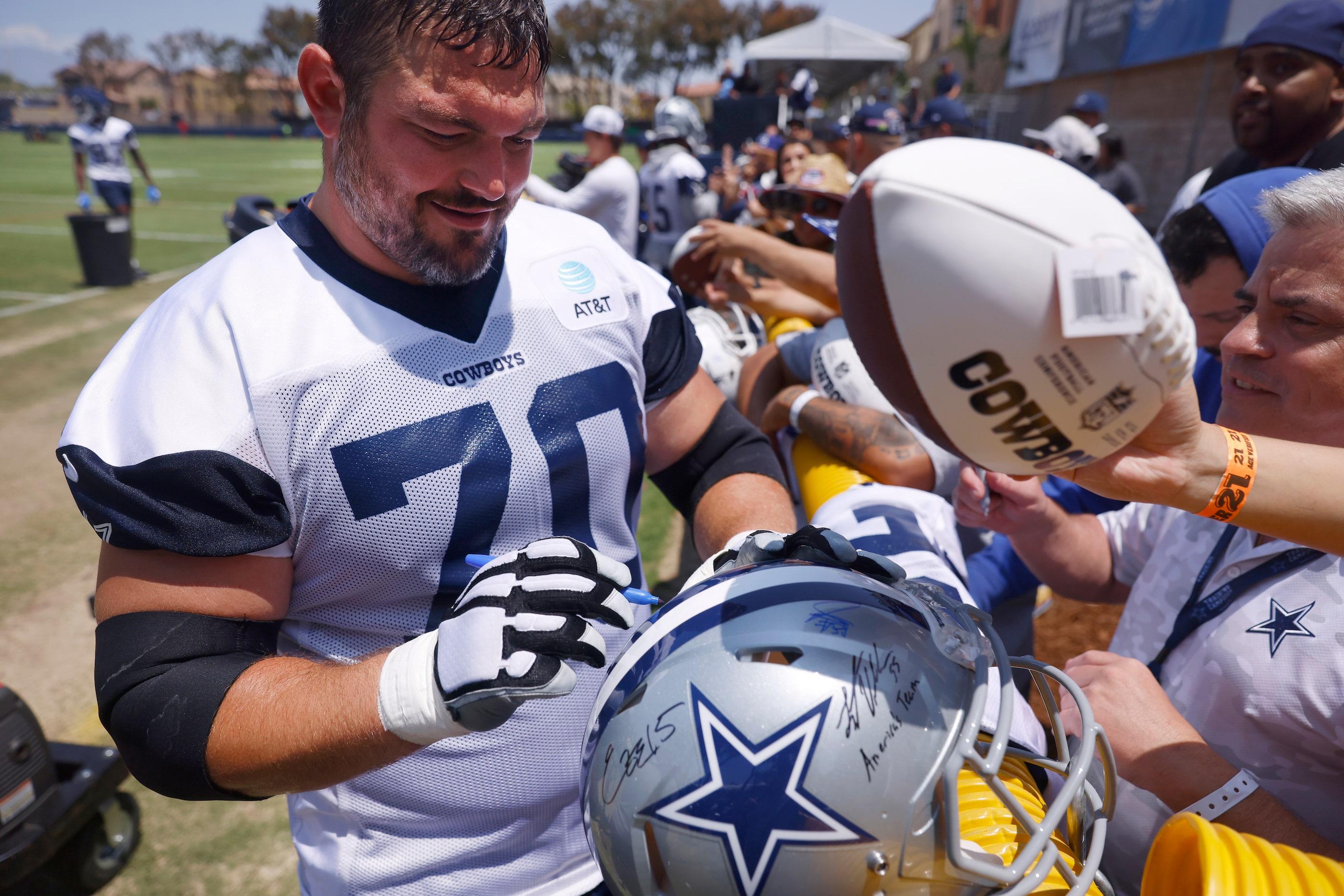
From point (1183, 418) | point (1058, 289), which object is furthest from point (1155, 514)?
point (1058, 289)

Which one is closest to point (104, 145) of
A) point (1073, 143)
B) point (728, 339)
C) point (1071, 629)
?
point (728, 339)

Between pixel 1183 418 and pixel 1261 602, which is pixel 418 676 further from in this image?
pixel 1261 602

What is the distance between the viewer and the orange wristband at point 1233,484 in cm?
121

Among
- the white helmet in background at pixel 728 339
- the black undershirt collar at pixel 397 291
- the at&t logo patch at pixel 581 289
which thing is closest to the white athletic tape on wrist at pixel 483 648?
the black undershirt collar at pixel 397 291

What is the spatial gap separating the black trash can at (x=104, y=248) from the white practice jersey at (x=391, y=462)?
10516mm

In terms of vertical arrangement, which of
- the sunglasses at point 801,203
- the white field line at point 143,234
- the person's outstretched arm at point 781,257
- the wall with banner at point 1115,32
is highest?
the wall with banner at point 1115,32

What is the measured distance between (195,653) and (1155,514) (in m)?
2.12

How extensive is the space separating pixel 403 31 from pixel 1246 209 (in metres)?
2.21

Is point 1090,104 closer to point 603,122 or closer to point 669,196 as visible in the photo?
point 669,196

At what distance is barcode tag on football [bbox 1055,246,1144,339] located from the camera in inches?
37.5

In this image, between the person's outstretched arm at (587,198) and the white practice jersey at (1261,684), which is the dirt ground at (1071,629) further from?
the person's outstretched arm at (587,198)

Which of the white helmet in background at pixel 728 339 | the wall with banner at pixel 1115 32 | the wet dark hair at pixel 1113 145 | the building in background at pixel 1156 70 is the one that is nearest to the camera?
the white helmet in background at pixel 728 339

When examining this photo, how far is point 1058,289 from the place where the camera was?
3.18 ft

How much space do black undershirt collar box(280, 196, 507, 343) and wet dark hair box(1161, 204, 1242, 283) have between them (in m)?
1.88
